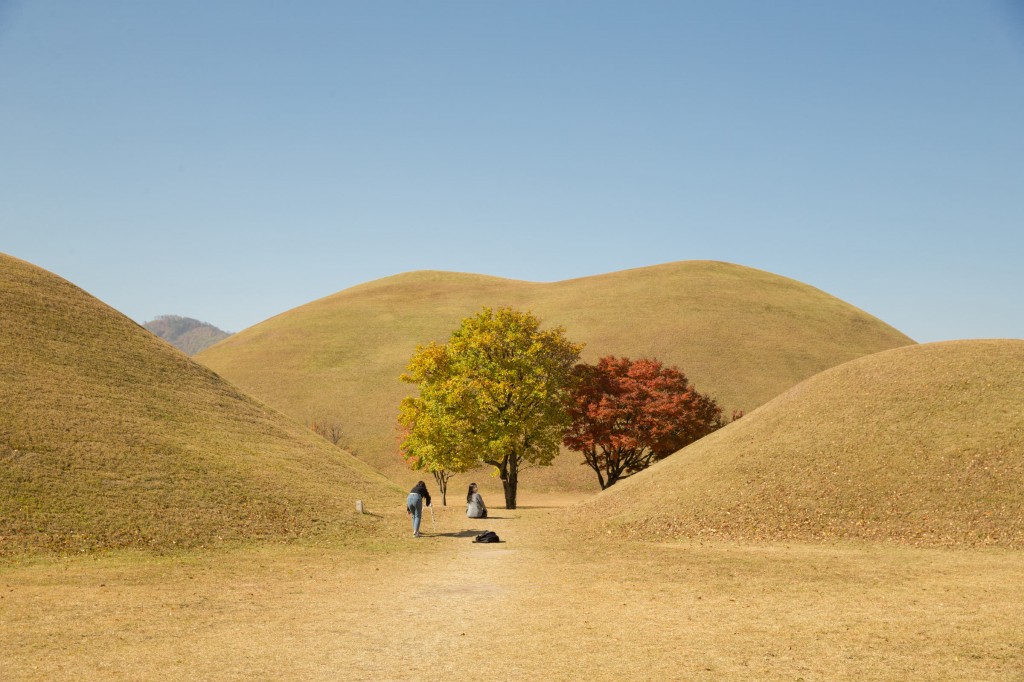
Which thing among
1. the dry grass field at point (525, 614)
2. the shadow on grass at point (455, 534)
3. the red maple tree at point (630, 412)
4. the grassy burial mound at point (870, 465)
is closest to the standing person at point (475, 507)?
the shadow on grass at point (455, 534)

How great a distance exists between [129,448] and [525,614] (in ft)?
99.7

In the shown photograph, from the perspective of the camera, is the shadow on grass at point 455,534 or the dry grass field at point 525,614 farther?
the shadow on grass at point 455,534

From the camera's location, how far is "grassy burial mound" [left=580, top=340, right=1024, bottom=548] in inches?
1280

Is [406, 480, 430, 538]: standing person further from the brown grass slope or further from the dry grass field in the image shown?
the brown grass slope

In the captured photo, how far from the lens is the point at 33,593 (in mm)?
22438

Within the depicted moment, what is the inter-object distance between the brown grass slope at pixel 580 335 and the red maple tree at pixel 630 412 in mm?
20498

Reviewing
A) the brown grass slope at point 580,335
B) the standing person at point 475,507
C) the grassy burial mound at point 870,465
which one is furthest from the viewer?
the brown grass slope at point 580,335

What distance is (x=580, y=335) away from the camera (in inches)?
4793

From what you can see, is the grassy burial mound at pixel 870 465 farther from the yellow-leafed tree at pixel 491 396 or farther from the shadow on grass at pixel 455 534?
the yellow-leafed tree at pixel 491 396

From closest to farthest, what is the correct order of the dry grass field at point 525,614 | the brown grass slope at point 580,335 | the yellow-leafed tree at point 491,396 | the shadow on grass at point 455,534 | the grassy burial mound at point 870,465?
the dry grass field at point 525,614
the grassy burial mound at point 870,465
the shadow on grass at point 455,534
the yellow-leafed tree at point 491,396
the brown grass slope at point 580,335

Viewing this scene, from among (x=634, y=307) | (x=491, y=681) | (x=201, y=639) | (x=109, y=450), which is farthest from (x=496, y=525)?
(x=634, y=307)

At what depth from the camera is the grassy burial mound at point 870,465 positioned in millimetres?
32500

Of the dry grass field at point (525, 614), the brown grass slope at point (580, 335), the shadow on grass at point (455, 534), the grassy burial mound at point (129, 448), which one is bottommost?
the dry grass field at point (525, 614)

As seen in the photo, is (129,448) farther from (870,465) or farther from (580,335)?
(580,335)
